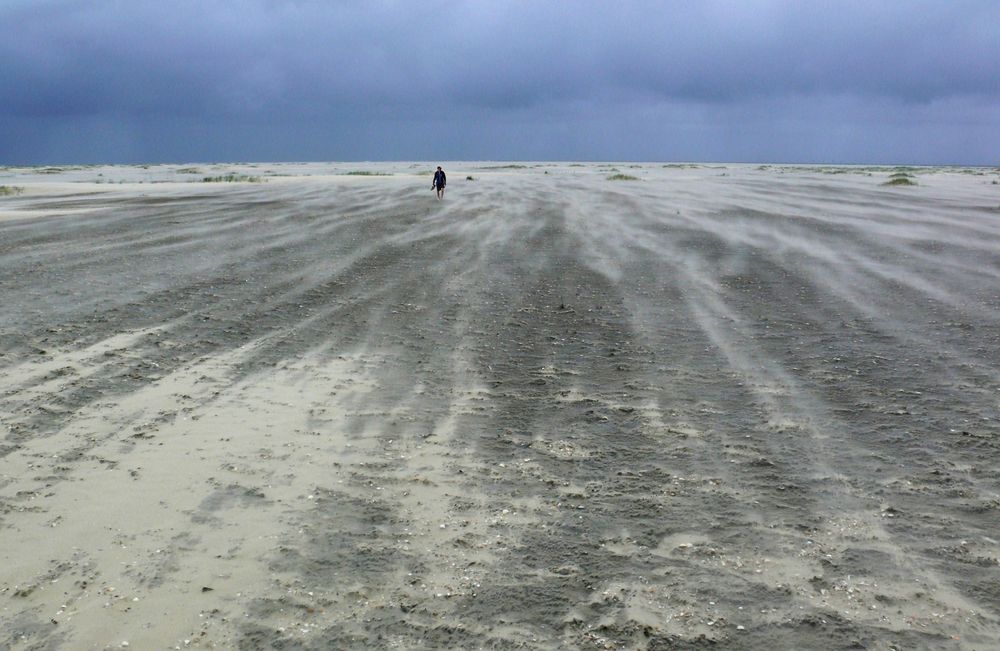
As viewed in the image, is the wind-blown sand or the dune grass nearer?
the wind-blown sand

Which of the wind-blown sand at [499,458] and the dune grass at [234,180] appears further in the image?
the dune grass at [234,180]

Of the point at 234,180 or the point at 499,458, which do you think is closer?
the point at 499,458

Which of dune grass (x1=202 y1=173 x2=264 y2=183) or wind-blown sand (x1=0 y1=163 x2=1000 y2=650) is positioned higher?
dune grass (x1=202 y1=173 x2=264 y2=183)

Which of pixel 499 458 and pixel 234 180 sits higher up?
pixel 234 180

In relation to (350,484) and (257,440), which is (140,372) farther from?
(350,484)

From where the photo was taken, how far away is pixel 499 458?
5977 millimetres

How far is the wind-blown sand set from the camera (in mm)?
4129

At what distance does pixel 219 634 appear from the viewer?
155 inches

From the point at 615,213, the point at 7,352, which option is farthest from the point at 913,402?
the point at 615,213

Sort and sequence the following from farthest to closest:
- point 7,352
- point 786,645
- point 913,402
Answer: point 7,352, point 913,402, point 786,645

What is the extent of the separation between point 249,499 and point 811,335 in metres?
6.76

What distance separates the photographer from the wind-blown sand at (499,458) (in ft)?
13.5

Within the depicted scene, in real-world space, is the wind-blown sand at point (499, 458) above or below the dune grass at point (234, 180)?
below

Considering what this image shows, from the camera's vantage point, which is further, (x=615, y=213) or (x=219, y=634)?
(x=615, y=213)
